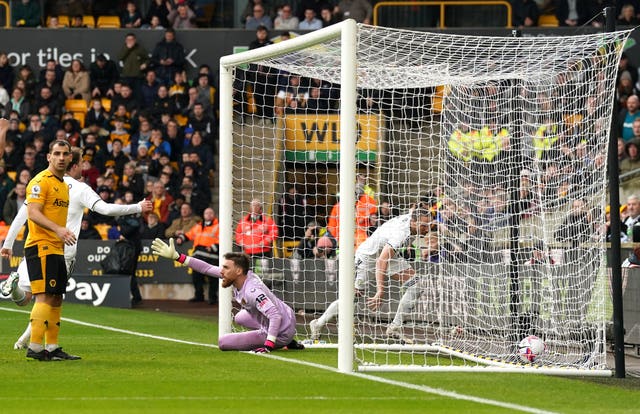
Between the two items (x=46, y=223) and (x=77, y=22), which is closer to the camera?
(x=46, y=223)

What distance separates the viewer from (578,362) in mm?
12031

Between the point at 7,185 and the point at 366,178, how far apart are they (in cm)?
1059

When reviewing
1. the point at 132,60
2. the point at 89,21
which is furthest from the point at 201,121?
the point at 89,21

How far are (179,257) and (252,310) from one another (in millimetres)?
1078

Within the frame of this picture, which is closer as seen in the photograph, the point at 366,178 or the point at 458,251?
the point at 458,251

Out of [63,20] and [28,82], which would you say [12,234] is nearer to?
[28,82]

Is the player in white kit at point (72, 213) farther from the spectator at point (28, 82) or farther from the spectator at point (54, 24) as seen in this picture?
the spectator at point (54, 24)

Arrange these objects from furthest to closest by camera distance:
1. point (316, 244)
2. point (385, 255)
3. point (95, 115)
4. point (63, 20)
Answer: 1. point (63, 20)
2. point (95, 115)
3. point (316, 244)
4. point (385, 255)

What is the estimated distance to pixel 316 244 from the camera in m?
17.6

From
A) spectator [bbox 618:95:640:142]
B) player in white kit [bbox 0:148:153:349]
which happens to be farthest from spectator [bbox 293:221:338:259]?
spectator [bbox 618:95:640:142]

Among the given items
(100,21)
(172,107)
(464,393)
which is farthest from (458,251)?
(100,21)

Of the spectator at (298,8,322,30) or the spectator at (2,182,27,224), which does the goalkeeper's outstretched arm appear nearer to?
the spectator at (2,182,27,224)

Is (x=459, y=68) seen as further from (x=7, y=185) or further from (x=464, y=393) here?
(x=7, y=185)

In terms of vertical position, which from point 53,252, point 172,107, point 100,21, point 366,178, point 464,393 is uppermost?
point 100,21
